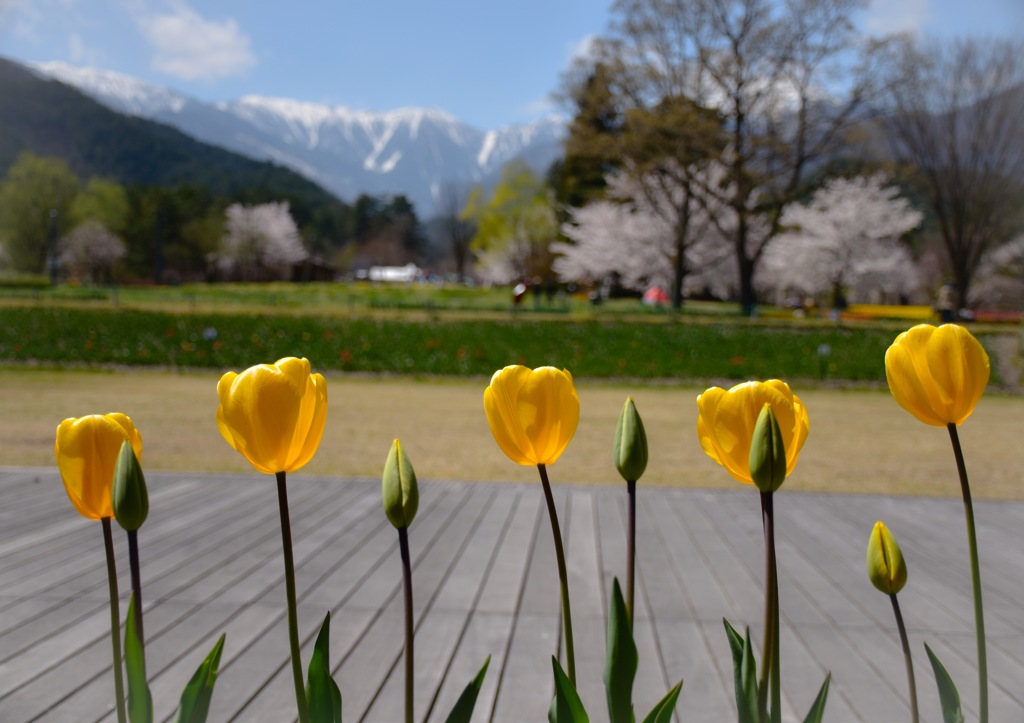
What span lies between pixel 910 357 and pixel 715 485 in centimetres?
480

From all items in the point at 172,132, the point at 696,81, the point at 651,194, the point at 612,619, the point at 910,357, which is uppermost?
the point at 172,132

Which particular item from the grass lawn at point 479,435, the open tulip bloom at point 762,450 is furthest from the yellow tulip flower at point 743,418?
the grass lawn at point 479,435

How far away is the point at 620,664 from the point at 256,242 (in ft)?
168

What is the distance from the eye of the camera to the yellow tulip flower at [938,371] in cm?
65

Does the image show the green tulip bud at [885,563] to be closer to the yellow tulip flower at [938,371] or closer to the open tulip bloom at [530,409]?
the yellow tulip flower at [938,371]

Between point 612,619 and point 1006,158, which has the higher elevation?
point 1006,158

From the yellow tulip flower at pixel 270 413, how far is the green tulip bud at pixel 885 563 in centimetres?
45

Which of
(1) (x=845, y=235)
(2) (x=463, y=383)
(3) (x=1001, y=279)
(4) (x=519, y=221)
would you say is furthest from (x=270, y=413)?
(4) (x=519, y=221)

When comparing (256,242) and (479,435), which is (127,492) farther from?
(256,242)

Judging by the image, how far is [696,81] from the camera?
62.7 ft

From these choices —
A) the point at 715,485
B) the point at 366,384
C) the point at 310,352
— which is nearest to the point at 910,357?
the point at 715,485

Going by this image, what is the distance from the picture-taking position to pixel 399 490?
0.58 m

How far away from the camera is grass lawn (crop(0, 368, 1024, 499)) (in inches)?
218

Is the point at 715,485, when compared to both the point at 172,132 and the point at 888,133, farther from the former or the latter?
the point at 172,132
